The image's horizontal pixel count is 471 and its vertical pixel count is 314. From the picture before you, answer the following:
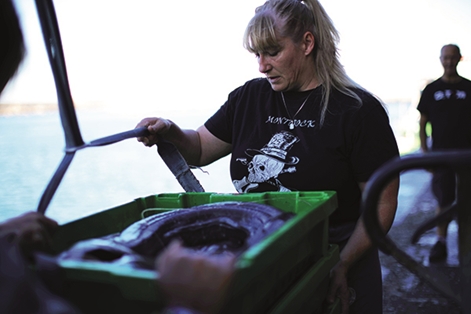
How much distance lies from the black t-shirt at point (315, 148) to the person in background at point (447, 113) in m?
2.47

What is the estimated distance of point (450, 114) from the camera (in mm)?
3939

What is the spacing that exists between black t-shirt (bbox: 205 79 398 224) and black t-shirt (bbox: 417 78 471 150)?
2.62 m

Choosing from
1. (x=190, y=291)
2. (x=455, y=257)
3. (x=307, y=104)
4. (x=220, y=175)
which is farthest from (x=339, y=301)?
(x=220, y=175)

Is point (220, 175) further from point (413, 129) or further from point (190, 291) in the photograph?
point (190, 291)

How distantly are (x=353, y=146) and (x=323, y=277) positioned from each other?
0.51 metres

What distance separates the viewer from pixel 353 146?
158 centimetres

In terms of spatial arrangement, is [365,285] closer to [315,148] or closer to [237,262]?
[315,148]

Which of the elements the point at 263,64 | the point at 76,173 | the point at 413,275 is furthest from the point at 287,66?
the point at 76,173

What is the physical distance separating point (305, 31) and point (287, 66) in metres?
0.15

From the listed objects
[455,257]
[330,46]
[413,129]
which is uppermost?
[330,46]

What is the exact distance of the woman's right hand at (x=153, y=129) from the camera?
1636 millimetres

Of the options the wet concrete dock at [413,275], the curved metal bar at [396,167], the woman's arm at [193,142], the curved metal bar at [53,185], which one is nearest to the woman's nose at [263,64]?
the woman's arm at [193,142]

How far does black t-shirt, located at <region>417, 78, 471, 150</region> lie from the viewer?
154 inches

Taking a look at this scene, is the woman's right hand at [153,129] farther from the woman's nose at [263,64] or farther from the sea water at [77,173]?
the sea water at [77,173]
